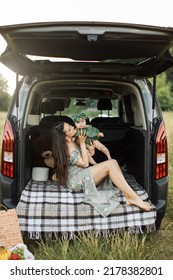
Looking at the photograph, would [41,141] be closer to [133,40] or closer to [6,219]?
[6,219]

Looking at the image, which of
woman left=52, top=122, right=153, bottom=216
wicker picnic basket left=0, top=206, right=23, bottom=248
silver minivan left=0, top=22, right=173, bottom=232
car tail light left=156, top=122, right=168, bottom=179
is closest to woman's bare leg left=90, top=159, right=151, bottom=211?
woman left=52, top=122, right=153, bottom=216

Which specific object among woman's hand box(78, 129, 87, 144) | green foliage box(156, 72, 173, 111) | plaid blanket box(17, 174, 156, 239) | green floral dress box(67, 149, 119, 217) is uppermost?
green foliage box(156, 72, 173, 111)

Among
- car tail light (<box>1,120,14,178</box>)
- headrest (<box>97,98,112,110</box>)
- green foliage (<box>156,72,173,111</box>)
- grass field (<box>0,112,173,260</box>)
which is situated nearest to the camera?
grass field (<box>0,112,173,260</box>)

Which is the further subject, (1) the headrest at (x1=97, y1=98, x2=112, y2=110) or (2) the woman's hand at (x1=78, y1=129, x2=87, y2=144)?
(1) the headrest at (x1=97, y1=98, x2=112, y2=110)

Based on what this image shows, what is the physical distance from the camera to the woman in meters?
3.75

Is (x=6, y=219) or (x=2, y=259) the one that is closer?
(x=2, y=259)

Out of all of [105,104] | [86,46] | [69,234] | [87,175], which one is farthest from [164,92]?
[86,46]

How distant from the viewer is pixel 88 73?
13.0ft

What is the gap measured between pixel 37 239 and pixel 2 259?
46 cm

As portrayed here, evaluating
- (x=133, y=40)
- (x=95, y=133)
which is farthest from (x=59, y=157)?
(x=133, y=40)

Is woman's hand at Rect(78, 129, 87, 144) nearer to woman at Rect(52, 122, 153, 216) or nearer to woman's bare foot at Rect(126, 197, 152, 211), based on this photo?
woman at Rect(52, 122, 153, 216)

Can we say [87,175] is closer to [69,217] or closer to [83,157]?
[83,157]

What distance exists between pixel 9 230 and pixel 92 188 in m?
0.82

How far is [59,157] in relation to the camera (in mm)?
4059
